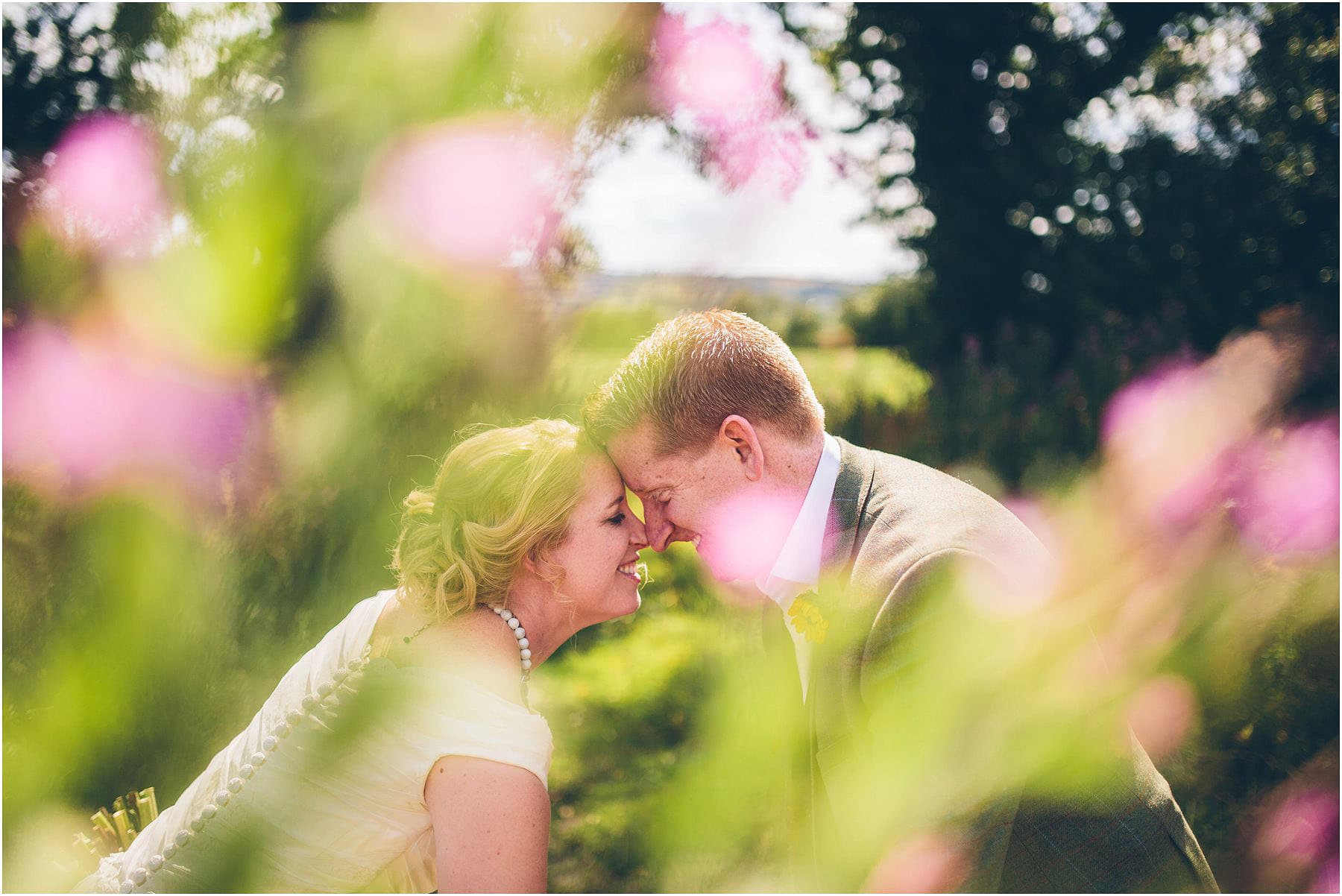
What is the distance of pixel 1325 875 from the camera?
10.7 feet

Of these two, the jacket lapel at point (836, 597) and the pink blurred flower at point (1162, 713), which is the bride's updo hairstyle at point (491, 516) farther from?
the pink blurred flower at point (1162, 713)

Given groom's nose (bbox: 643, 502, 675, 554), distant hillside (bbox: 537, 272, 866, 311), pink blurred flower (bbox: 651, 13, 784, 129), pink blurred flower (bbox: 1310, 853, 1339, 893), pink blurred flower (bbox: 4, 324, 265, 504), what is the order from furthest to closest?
distant hillside (bbox: 537, 272, 866, 311) < pink blurred flower (bbox: 651, 13, 784, 129) < pink blurred flower (bbox: 4, 324, 265, 504) < pink blurred flower (bbox: 1310, 853, 1339, 893) < groom's nose (bbox: 643, 502, 675, 554)

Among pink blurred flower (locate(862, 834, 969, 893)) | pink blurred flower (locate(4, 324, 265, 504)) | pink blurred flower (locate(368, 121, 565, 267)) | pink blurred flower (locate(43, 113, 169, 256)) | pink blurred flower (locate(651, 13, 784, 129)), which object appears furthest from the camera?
pink blurred flower (locate(651, 13, 784, 129))

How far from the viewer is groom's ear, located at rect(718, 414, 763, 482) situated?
222 centimetres

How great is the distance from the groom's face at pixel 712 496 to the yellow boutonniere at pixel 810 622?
0.85 ft

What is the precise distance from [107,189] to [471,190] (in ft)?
5.31

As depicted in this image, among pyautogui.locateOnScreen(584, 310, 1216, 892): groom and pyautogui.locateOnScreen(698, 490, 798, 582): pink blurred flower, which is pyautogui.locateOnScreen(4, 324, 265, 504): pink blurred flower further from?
pyautogui.locateOnScreen(698, 490, 798, 582): pink blurred flower

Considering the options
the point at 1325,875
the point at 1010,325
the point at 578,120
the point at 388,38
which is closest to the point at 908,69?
the point at 1010,325

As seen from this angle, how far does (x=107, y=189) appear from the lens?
3900 millimetres

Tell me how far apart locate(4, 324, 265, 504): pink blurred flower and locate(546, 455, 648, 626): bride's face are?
6.35ft

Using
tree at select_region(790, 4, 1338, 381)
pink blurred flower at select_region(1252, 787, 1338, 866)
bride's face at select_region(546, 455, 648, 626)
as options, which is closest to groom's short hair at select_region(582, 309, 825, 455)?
bride's face at select_region(546, 455, 648, 626)

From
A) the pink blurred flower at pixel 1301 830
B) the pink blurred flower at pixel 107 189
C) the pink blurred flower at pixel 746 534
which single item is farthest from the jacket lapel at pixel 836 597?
the pink blurred flower at pixel 107 189

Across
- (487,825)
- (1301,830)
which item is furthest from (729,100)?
(1301,830)

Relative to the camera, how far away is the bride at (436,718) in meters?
1.89
